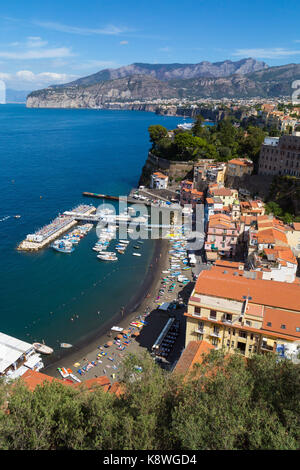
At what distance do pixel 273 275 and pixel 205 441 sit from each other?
16.7m

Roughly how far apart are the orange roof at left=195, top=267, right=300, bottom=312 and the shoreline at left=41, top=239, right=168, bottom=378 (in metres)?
8.52

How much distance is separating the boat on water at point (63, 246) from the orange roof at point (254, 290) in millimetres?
20130

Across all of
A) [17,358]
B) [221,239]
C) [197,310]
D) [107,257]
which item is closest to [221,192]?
[221,239]

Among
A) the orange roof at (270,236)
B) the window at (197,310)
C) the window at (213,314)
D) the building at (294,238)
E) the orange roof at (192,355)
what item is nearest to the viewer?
the orange roof at (192,355)

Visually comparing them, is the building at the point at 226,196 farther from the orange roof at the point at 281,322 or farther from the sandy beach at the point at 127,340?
the orange roof at the point at 281,322

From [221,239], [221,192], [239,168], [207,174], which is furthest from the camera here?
[207,174]

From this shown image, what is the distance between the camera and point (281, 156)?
38.9 metres

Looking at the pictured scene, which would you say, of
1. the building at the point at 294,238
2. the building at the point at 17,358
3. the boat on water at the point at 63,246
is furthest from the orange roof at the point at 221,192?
the building at the point at 17,358

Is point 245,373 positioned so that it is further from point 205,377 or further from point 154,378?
point 154,378

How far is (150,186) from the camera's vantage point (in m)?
55.9

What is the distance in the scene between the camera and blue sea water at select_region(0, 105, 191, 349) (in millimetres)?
25203

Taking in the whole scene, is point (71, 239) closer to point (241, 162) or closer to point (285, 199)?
point (241, 162)

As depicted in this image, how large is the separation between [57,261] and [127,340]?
14.7 meters

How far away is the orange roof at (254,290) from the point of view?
17797mm
